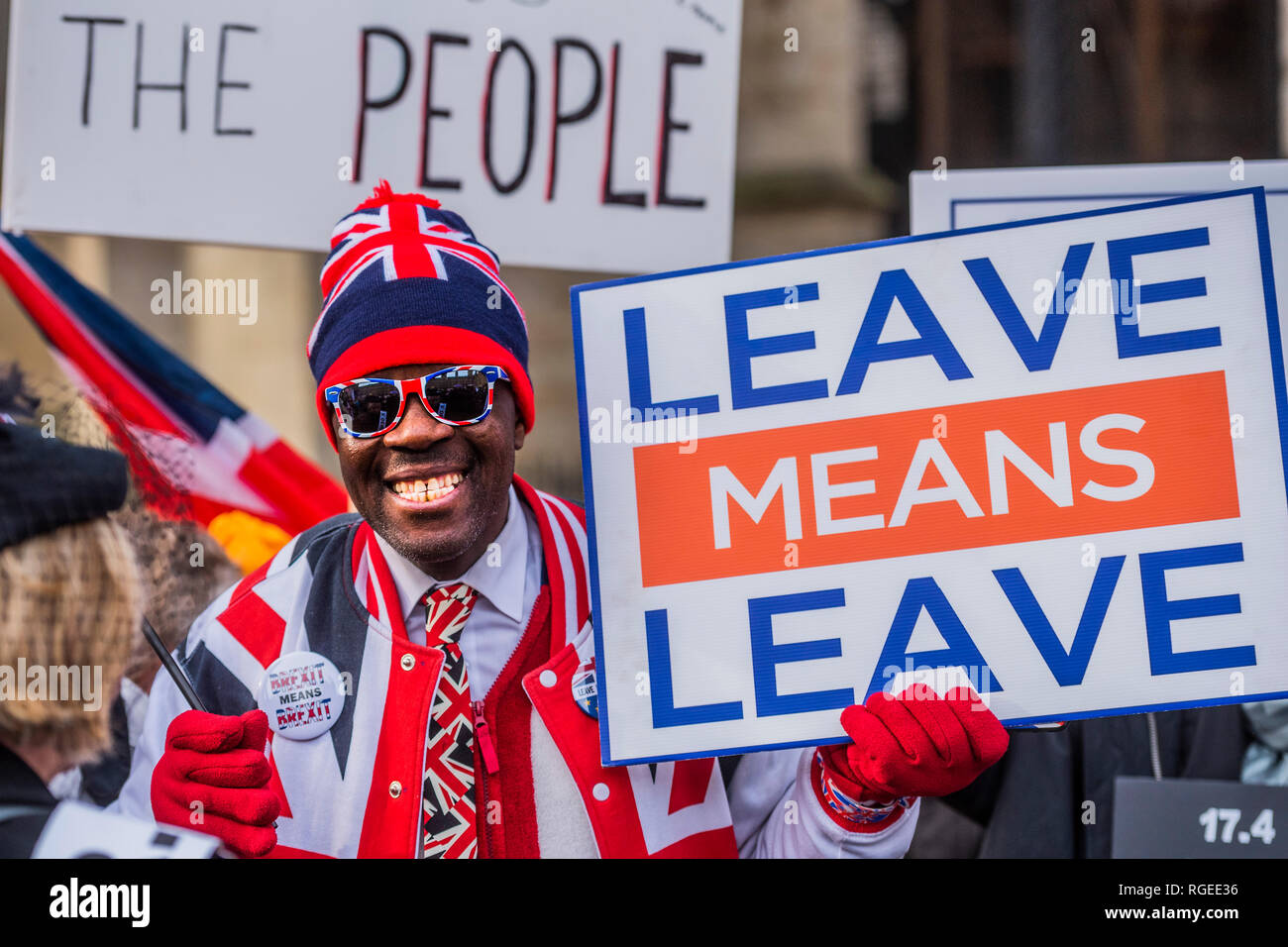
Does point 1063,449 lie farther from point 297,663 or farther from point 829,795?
point 297,663

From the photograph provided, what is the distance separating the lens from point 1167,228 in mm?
2557

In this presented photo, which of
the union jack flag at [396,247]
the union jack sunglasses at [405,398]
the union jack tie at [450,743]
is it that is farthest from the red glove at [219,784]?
the union jack flag at [396,247]

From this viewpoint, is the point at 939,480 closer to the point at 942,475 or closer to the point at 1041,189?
the point at 942,475

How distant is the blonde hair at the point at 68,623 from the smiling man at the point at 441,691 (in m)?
0.39

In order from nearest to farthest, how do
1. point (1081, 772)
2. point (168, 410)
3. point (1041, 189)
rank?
point (1041, 189)
point (1081, 772)
point (168, 410)

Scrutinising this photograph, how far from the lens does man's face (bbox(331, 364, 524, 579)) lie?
8.21ft

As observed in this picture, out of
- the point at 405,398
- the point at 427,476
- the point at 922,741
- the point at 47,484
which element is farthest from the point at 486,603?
the point at 47,484

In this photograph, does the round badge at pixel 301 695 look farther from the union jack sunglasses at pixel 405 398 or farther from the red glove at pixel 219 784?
the union jack sunglasses at pixel 405 398

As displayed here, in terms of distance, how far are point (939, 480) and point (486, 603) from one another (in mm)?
858

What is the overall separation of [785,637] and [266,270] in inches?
183

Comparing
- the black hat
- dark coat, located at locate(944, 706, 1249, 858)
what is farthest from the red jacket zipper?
dark coat, located at locate(944, 706, 1249, 858)

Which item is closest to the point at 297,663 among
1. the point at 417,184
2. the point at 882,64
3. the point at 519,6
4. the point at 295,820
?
the point at 295,820

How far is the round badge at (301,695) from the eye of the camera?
263cm

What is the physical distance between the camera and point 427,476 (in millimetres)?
2520
